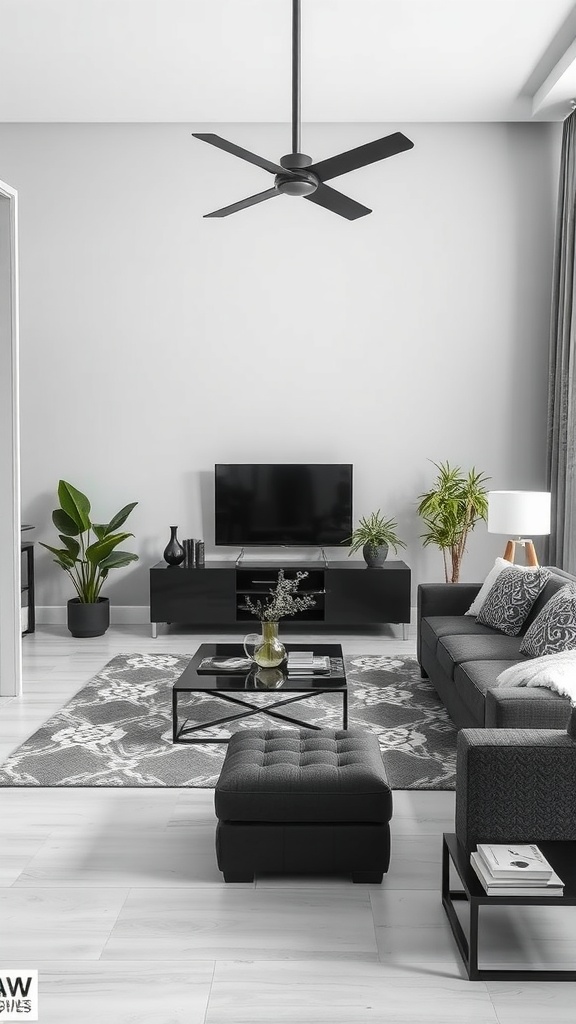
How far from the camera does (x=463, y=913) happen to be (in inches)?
100

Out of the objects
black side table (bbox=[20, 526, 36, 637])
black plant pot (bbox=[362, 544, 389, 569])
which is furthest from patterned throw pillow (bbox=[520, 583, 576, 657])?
black side table (bbox=[20, 526, 36, 637])

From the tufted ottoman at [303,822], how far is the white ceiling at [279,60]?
13.5 ft

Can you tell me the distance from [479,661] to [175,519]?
3472 millimetres

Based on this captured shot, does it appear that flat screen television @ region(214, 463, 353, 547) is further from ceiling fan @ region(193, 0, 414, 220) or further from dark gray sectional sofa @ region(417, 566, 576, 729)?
ceiling fan @ region(193, 0, 414, 220)

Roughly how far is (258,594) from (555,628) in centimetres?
298

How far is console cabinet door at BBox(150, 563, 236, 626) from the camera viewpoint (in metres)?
6.43

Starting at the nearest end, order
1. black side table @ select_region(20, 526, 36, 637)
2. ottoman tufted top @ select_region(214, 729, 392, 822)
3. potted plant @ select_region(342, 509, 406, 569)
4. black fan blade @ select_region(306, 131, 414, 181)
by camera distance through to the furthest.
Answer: ottoman tufted top @ select_region(214, 729, 392, 822), black fan blade @ select_region(306, 131, 414, 181), potted plant @ select_region(342, 509, 406, 569), black side table @ select_region(20, 526, 36, 637)

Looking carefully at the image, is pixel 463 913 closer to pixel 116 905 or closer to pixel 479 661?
pixel 116 905

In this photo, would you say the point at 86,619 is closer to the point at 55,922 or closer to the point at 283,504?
the point at 283,504

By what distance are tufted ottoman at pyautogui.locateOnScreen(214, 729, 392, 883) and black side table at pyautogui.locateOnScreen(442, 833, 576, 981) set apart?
0.26 metres

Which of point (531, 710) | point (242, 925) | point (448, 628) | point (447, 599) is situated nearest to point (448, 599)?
point (447, 599)

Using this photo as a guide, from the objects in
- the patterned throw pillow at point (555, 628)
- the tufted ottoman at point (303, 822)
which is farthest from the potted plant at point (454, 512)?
the tufted ottoman at point (303, 822)

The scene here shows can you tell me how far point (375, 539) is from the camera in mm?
6570

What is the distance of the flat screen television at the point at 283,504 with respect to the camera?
677 centimetres
